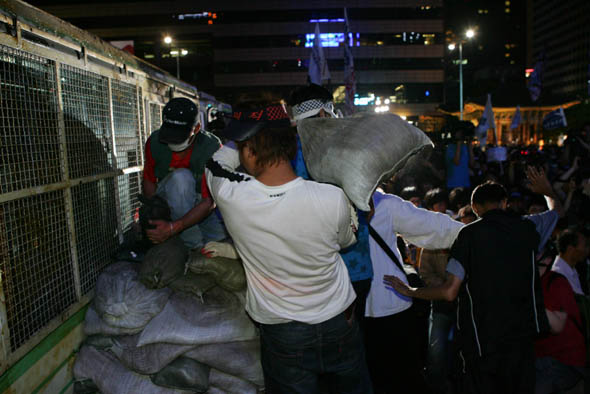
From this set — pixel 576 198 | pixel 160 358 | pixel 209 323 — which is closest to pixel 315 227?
pixel 209 323

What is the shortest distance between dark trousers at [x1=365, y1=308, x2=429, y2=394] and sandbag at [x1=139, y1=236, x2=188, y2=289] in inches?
54.0

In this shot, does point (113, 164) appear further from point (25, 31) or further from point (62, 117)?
point (25, 31)

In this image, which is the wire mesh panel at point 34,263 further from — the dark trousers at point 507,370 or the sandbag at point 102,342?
the dark trousers at point 507,370

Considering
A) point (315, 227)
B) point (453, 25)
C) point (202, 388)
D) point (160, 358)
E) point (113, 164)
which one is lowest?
point (202, 388)

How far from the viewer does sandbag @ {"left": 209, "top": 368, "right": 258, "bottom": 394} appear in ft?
9.59

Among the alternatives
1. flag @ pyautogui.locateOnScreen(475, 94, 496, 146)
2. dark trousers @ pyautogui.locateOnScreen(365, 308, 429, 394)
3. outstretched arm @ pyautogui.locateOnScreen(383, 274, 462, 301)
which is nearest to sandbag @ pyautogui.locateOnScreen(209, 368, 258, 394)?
dark trousers @ pyautogui.locateOnScreen(365, 308, 429, 394)

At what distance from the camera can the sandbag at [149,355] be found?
9.06ft

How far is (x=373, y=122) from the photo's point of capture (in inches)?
78.0

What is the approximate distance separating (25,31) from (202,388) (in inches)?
95.7

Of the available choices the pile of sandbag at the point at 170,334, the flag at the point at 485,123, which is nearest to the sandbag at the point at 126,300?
the pile of sandbag at the point at 170,334

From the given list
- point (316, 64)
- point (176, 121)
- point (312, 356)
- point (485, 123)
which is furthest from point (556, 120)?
point (312, 356)

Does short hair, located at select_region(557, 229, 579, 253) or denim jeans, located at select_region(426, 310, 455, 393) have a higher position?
short hair, located at select_region(557, 229, 579, 253)

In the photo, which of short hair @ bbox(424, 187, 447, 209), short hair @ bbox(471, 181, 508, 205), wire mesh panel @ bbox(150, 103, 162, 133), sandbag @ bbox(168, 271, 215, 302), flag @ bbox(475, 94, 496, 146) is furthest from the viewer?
flag @ bbox(475, 94, 496, 146)

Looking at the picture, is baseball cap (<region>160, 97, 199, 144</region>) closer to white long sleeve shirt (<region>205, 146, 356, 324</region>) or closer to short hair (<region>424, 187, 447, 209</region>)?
white long sleeve shirt (<region>205, 146, 356, 324</region>)
